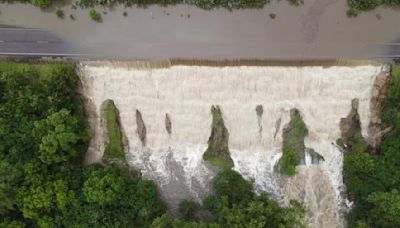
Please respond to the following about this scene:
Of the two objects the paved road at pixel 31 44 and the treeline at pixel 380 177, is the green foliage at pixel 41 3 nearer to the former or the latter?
the paved road at pixel 31 44

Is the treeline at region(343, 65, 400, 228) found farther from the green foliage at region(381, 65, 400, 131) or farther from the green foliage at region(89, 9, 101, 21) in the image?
the green foliage at region(89, 9, 101, 21)

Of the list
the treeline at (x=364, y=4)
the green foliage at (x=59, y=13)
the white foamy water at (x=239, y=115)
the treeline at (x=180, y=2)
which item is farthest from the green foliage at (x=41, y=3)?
the treeline at (x=364, y=4)

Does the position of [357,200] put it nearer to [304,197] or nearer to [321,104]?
[304,197]

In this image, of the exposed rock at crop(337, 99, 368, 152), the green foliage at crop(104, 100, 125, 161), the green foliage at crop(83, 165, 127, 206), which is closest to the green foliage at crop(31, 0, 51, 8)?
the green foliage at crop(104, 100, 125, 161)

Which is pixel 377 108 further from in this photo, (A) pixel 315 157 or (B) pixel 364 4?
(B) pixel 364 4

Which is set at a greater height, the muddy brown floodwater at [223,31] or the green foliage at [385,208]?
the muddy brown floodwater at [223,31]

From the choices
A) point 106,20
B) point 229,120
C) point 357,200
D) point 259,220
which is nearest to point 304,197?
point 357,200
